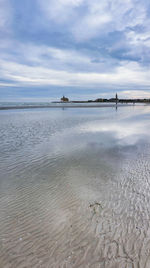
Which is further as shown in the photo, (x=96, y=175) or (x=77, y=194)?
(x=96, y=175)

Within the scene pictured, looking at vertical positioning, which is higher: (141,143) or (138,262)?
(141,143)

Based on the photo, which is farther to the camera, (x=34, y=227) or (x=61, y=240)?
(x=34, y=227)

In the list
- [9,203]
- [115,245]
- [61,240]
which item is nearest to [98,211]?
[115,245]

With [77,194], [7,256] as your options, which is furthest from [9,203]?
[77,194]

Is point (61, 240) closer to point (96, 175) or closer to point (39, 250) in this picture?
point (39, 250)

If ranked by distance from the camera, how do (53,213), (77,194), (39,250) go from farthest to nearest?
(77,194), (53,213), (39,250)

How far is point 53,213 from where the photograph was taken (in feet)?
12.3

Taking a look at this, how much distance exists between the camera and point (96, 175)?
18.7 ft

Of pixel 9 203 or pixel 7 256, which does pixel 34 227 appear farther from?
pixel 9 203

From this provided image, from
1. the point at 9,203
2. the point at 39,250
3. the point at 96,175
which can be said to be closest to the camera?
the point at 39,250

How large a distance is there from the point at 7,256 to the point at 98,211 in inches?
89.5

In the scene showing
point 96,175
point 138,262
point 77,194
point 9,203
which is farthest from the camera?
point 96,175

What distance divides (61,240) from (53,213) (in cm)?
81

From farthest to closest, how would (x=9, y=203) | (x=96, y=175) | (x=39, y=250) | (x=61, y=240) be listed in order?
(x=96, y=175)
(x=9, y=203)
(x=61, y=240)
(x=39, y=250)
